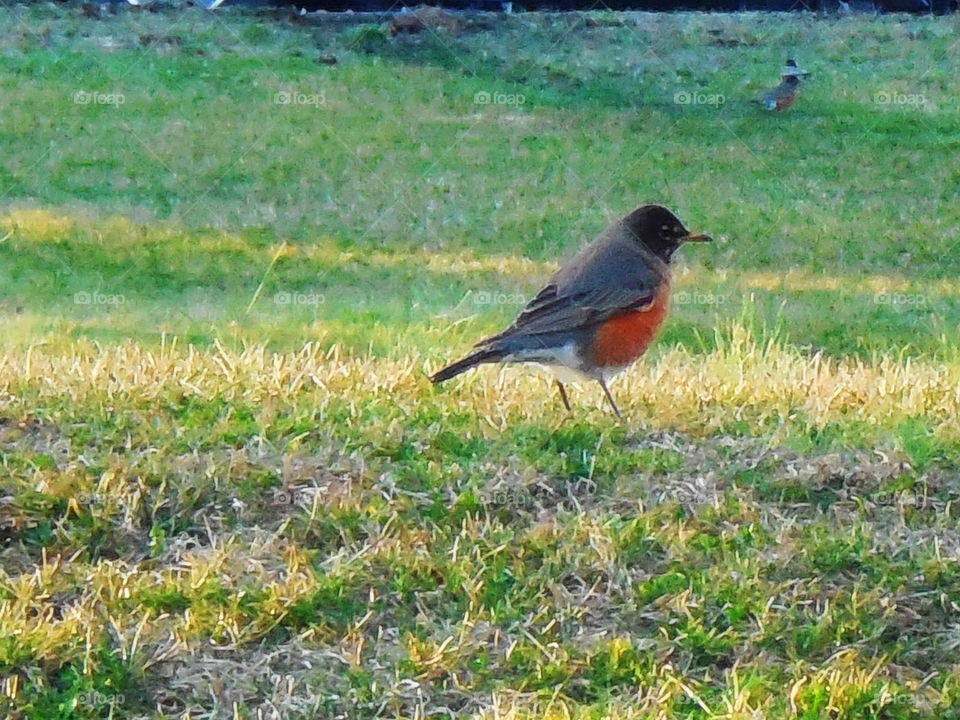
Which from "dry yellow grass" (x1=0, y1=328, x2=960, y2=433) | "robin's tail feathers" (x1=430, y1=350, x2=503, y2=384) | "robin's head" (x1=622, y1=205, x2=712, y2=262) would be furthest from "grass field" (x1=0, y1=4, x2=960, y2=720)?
"robin's head" (x1=622, y1=205, x2=712, y2=262)

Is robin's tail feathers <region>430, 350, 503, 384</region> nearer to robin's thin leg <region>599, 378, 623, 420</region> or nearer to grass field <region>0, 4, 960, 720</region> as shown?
grass field <region>0, 4, 960, 720</region>

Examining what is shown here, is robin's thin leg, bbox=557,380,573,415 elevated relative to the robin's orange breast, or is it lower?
lower

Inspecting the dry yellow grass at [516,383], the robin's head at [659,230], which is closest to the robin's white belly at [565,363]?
the dry yellow grass at [516,383]

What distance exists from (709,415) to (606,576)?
0.90m

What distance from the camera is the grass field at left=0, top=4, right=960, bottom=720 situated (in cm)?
293

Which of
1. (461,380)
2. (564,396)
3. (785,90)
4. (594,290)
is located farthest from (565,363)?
(785,90)

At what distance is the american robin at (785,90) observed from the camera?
4699 millimetres

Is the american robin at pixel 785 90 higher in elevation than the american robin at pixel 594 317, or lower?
higher

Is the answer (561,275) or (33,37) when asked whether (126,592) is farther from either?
(33,37)

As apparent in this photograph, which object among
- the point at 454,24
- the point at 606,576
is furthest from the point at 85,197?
the point at 606,576

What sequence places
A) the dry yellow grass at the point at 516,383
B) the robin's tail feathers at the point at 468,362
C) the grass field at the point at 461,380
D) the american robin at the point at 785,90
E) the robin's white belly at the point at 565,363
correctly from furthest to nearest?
the american robin at the point at 785,90 → the dry yellow grass at the point at 516,383 → the robin's white belly at the point at 565,363 → the robin's tail feathers at the point at 468,362 → the grass field at the point at 461,380

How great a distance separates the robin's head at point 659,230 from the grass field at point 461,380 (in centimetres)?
34

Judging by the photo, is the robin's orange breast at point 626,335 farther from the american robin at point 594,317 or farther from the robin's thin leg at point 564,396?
the robin's thin leg at point 564,396

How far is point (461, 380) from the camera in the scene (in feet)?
13.3
